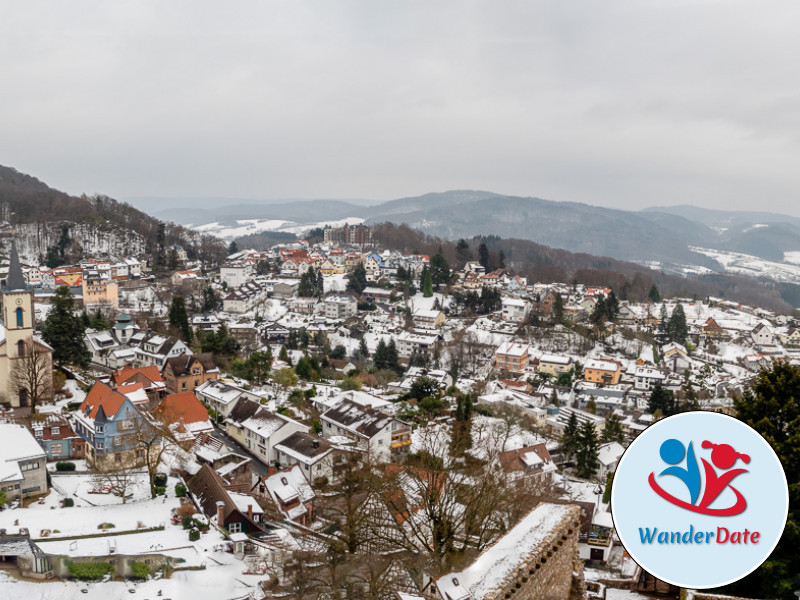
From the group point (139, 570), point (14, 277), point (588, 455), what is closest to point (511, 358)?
point (588, 455)

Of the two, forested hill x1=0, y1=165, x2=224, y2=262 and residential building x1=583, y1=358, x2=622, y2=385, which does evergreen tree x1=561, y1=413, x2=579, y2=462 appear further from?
forested hill x1=0, y1=165, x2=224, y2=262

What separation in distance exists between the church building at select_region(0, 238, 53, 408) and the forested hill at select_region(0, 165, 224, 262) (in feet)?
121

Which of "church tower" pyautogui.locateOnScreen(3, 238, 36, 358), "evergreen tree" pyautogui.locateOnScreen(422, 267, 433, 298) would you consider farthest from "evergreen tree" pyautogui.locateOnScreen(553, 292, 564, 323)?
"church tower" pyautogui.locateOnScreen(3, 238, 36, 358)

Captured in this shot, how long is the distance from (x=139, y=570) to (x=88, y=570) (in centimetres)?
80

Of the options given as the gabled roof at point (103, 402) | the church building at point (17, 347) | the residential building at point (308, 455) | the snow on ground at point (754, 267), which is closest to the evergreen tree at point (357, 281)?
the residential building at point (308, 455)

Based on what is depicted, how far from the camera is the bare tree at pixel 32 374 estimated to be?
59.1 ft

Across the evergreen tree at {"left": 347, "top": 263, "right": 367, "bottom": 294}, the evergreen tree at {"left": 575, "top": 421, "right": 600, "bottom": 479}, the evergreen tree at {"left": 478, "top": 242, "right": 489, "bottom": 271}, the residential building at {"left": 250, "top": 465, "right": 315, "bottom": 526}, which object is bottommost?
the evergreen tree at {"left": 575, "top": 421, "right": 600, "bottom": 479}

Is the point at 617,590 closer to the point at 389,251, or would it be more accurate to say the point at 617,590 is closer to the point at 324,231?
the point at 389,251

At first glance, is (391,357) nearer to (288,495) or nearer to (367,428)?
(367,428)

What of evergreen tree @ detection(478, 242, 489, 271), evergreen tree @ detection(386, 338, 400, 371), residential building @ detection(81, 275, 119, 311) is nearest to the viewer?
evergreen tree @ detection(386, 338, 400, 371)

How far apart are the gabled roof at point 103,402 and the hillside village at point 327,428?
8 centimetres

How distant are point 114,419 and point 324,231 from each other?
70968 millimetres

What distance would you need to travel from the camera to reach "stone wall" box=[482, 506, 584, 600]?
4.71 m

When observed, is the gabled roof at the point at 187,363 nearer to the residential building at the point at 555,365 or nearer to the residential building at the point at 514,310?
the residential building at the point at 555,365
